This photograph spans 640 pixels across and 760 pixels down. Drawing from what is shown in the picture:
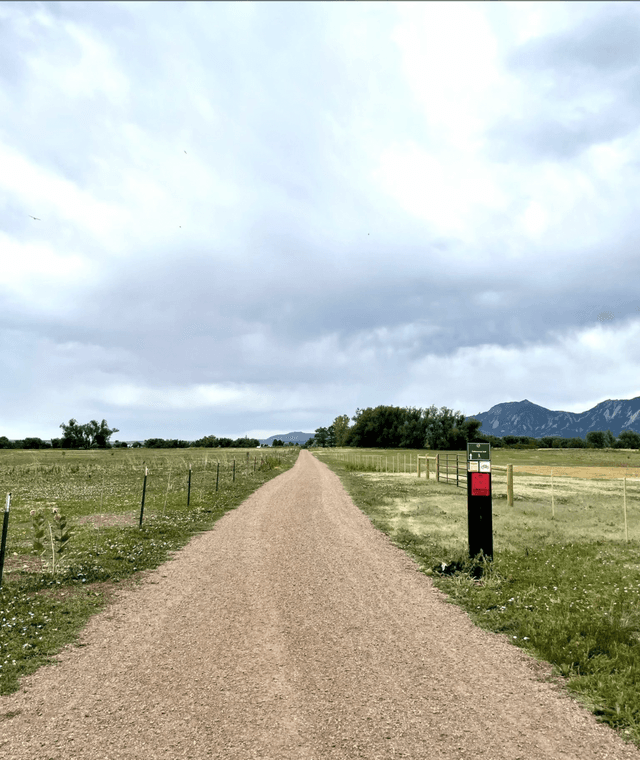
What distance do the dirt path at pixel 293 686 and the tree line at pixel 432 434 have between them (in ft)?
514

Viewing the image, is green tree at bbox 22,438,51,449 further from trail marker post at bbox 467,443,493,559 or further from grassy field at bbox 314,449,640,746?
trail marker post at bbox 467,443,493,559

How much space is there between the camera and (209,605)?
8297 mm

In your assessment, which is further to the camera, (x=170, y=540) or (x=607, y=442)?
(x=607, y=442)

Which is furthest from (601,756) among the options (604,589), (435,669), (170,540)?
(170,540)

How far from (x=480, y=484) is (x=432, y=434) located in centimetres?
16293

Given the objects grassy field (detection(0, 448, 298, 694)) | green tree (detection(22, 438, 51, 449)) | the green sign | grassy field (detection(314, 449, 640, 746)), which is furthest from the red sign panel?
green tree (detection(22, 438, 51, 449))

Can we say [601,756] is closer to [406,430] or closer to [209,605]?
[209,605]

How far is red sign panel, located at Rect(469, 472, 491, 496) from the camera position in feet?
35.3

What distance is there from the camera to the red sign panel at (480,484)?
1075 cm

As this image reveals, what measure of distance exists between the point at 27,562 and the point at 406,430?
557 feet

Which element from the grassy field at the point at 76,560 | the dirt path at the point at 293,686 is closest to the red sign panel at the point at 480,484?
the dirt path at the point at 293,686

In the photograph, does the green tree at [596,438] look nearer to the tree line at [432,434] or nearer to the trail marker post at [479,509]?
the tree line at [432,434]

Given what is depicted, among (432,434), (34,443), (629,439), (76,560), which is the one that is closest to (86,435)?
(34,443)

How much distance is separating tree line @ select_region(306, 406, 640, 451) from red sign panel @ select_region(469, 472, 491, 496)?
15318 cm
